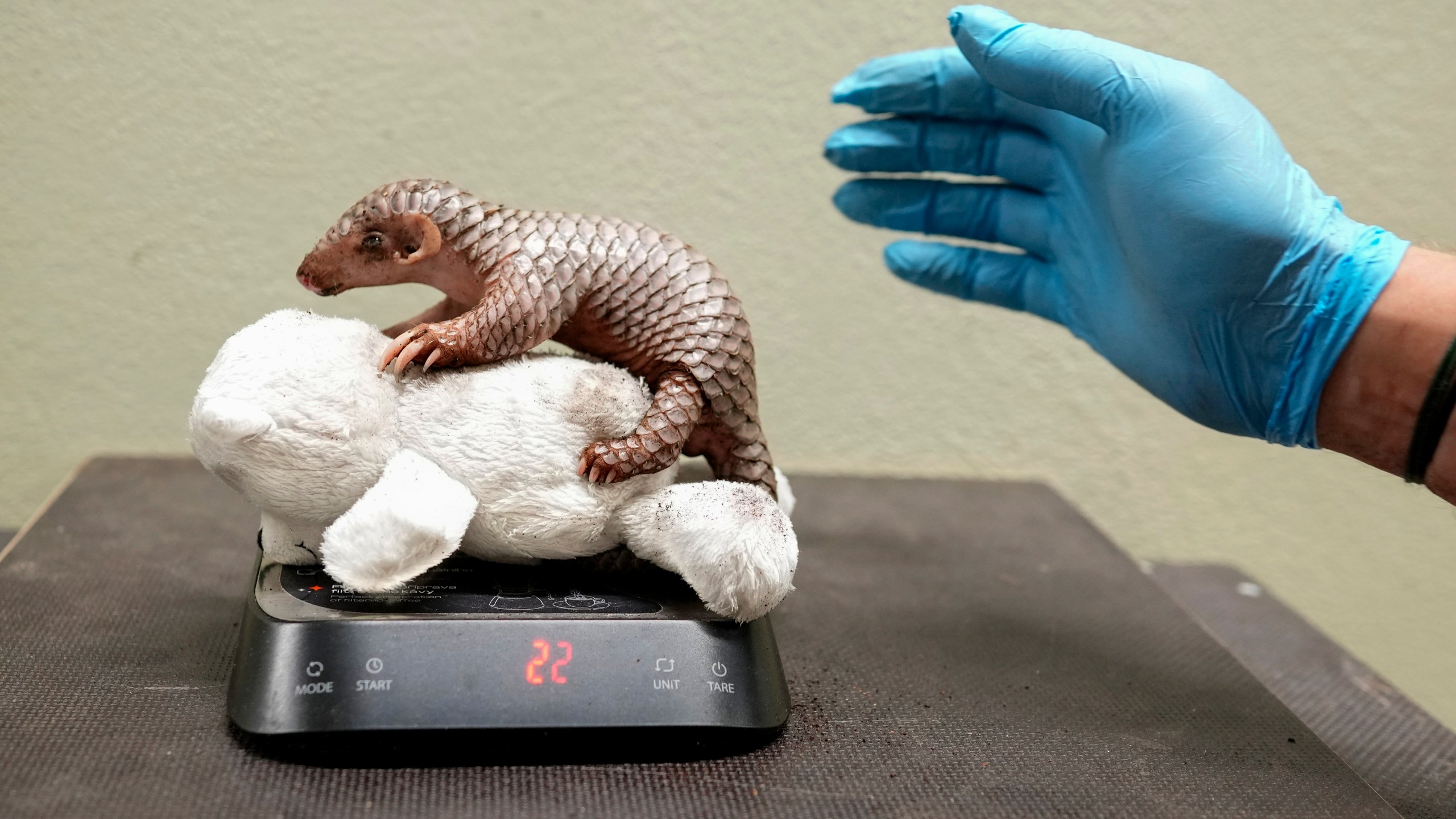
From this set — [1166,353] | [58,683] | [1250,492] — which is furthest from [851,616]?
[1250,492]

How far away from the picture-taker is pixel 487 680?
1.80ft

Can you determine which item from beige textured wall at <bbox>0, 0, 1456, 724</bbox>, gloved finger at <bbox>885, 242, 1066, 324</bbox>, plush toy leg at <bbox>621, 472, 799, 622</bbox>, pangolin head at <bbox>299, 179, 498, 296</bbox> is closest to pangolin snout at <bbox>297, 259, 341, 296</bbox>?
pangolin head at <bbox>299, 179, 498, 296</bbox>

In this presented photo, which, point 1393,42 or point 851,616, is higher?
point 1393,42

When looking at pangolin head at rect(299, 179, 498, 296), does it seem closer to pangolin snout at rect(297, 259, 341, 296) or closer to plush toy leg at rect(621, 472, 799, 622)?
pangolin snout at rect(297, 259, 341, 296)

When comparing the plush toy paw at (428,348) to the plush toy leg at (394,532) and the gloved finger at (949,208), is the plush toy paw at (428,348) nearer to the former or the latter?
the plush toy leg at (394,532)

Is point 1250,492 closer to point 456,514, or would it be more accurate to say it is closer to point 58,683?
point 456,514

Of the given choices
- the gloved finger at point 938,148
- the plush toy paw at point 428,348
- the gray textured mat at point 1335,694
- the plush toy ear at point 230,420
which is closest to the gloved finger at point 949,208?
the gloved finger at point 938,148

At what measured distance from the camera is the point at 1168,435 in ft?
4.31

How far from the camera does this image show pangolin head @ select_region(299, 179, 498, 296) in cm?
63

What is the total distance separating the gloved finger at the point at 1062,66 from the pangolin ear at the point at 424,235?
0.42 meters

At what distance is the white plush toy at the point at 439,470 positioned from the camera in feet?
1.84

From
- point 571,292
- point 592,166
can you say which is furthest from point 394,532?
point 592,166

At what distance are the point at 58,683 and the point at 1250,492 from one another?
1310 millimetres

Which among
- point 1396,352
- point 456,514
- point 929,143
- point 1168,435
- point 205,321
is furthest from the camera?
point 1168,435
